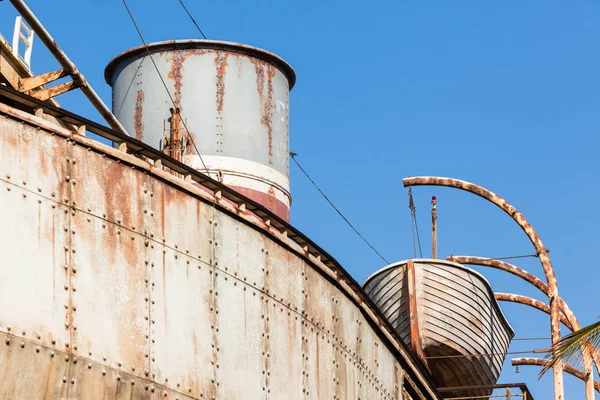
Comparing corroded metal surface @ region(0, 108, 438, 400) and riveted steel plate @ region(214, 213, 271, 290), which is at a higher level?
riveted steel plate @ region(214, 213, 271, 290)

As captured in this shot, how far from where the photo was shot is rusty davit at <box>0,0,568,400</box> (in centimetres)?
1117

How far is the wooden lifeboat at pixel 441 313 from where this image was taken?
2156 centimetres

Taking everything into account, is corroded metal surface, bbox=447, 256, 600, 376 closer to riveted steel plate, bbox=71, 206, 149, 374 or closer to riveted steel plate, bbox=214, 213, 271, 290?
riveted steel plate, bbox=214, 213, 271, 290

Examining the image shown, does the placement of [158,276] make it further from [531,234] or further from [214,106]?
[531,234]

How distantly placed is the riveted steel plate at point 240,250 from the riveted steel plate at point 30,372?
9.91 feet

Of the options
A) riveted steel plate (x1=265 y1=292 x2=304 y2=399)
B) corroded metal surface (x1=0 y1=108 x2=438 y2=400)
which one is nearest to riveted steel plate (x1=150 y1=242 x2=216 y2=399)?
corroded metal surface (x1=0 y1=108 x2=438 y2=400)

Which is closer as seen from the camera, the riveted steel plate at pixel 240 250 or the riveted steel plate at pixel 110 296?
the riveted steel plate at pixel 110 296

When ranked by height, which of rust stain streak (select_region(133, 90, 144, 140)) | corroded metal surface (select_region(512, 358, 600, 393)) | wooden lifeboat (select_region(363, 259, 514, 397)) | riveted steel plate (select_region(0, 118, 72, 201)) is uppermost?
rust stain streak (select_region(133, 90, 144, 140))

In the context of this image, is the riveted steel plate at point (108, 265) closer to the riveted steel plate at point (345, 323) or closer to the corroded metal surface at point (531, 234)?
the riveted steel plate at point (345, 323)

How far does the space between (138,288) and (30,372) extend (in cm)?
183

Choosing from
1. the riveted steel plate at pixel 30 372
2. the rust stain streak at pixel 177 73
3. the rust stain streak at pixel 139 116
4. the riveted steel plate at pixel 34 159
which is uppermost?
the rust stain streak at pixel 177 73

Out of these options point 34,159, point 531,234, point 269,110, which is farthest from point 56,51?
point 531,234

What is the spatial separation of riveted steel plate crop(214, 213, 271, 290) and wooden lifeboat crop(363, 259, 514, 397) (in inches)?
300

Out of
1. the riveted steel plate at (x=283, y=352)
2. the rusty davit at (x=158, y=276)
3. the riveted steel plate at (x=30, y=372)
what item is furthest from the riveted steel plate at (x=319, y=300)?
the riveted steel plate at (x=30, y=372)
